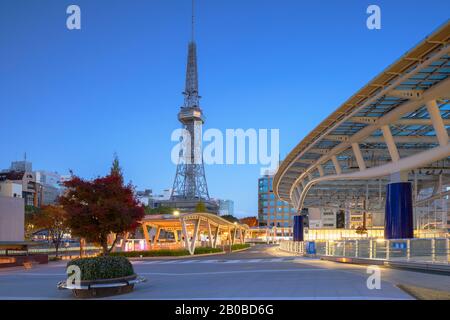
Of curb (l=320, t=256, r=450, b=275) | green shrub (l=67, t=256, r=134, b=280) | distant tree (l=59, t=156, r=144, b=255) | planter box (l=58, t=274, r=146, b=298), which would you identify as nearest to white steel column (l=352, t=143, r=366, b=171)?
curb (l=320, t=256, r=450, b=275)

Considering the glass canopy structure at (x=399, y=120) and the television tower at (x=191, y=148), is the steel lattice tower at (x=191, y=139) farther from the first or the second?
the glass canopy structure at (x=399, y=120)

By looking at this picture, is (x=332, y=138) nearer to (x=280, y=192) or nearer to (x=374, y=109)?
(x=374, y=109)

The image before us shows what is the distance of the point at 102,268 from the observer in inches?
629

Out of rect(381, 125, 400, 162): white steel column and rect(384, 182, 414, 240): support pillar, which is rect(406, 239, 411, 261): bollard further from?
rect(381, 125, 400, 162): white steel column

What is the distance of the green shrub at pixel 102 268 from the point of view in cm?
1578

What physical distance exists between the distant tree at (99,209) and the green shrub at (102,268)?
31.7ft

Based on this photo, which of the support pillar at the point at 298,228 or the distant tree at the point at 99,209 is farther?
the support pillar at the point at 298,228

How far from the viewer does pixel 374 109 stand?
29797mm

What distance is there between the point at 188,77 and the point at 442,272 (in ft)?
559

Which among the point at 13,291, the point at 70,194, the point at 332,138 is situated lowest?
the point at 13,291

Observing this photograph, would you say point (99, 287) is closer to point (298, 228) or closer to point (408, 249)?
point (408, 249)

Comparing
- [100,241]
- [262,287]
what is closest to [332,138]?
[100,241]

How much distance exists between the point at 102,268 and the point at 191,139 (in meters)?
175

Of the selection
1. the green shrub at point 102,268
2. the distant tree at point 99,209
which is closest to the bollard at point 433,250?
the green shrub at point 102,268
